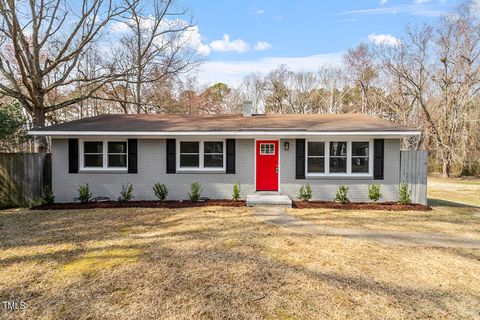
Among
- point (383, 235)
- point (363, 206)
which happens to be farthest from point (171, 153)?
point (383, 235)

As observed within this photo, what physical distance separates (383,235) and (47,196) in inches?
431

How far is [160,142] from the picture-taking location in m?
10.7

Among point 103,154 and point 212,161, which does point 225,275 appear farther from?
point 103,154

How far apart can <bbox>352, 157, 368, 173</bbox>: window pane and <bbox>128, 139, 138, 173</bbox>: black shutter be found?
26.6 ft

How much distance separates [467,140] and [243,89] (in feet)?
84.2

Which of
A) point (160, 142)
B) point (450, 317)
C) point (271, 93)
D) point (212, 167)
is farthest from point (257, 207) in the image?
point (271, 93)

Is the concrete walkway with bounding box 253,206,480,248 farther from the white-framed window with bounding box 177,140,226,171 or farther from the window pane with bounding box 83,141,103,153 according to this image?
the window pane with bounding box 83,141,103,153

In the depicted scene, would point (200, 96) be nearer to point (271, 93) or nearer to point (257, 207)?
point (271, 93)

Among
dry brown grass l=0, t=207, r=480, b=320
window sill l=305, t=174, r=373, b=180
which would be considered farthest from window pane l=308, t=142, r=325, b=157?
dry brown grass l=0, t=207, r=480, b=320

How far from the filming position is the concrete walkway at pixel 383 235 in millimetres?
6120

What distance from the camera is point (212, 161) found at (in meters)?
10.8

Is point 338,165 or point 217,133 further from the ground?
point 217,133

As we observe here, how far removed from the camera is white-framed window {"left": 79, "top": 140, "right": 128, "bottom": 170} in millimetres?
10742

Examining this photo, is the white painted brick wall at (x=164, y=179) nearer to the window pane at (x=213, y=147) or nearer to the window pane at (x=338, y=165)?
the window pane at (x=338, y=165)
